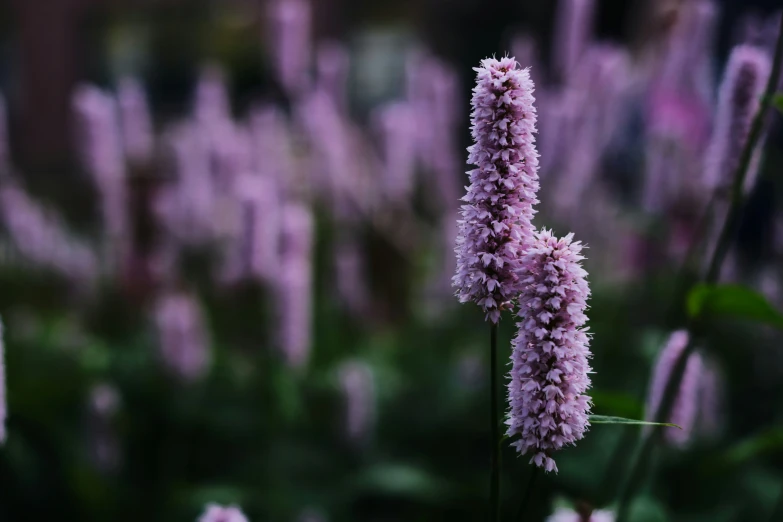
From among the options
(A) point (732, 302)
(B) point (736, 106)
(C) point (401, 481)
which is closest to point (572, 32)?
(B) point (736, 106)

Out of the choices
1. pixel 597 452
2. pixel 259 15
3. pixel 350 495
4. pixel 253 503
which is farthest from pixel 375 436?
pixel 259 15

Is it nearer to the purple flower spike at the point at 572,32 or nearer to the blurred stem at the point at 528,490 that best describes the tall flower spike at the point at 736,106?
the blurred stem at the point at 528,490

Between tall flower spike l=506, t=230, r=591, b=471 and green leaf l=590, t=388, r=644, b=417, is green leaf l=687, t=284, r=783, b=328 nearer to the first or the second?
green leaf l=590, t=388, r=644, b=417

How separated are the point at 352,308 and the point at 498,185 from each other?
4748 mm

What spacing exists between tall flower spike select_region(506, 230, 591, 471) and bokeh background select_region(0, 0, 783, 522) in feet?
1.81

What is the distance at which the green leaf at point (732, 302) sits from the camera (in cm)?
148

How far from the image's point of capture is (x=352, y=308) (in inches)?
228

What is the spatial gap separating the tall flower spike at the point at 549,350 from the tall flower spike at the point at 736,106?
0.98m

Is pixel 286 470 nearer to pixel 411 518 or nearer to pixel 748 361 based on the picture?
pixel 411 518

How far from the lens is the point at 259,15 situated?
16641 mm

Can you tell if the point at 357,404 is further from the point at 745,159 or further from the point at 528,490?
the point at 528,490

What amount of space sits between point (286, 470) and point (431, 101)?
2708 millimetres

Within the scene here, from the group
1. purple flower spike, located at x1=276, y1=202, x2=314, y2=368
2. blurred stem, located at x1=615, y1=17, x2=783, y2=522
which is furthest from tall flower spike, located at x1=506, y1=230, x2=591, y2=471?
purple flower spike, located at x1=276, y1=202, x2=314, y2=368

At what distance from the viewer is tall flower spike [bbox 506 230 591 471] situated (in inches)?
41.6
